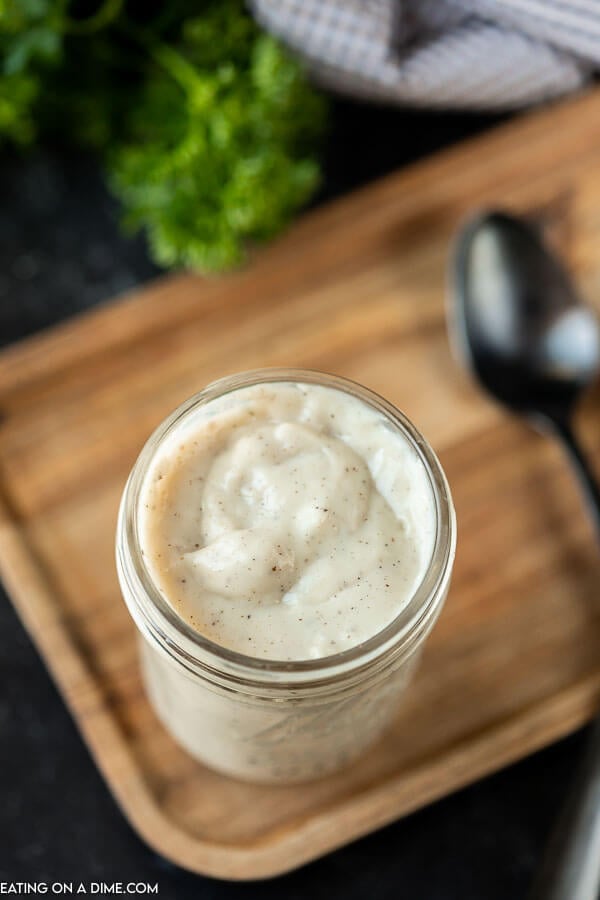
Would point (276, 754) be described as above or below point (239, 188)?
below

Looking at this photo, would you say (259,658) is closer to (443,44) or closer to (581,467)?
(581,467)

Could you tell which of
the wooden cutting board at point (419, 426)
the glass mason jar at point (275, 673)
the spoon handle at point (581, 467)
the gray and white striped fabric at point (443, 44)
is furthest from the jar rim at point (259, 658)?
the gray and white striped fabric at point (443, 44)

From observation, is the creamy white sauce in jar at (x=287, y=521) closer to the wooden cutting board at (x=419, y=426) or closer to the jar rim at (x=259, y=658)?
the jar rim at (x=259, y=658)

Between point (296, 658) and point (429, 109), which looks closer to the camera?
point (296, 658)

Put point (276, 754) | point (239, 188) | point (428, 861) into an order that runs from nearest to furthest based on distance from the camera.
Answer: point (276, 754), point (428, 861), point (239, 188)

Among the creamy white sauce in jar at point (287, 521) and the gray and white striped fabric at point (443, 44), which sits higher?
the gray and white striped fabric at point (443, 44)

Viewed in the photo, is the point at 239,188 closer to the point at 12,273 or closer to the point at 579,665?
the point at 12,273

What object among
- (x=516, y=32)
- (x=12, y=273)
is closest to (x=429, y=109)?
(x=516, y=32)

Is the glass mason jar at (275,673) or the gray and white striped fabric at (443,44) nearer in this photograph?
the glass mason jar at (275,673)
